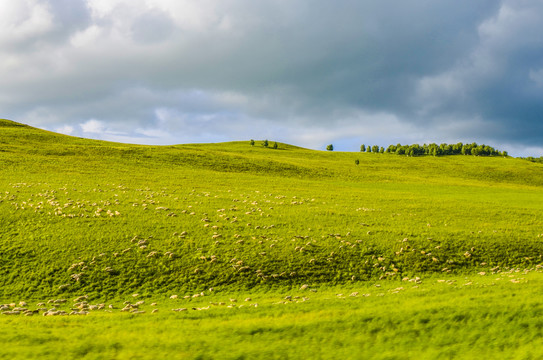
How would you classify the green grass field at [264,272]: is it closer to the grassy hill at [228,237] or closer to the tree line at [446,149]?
the grassy hill at [228,237]

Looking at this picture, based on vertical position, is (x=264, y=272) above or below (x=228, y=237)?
below

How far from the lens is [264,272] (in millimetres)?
18859

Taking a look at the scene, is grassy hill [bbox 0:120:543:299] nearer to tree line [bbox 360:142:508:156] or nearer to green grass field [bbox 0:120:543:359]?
green grass field [bbox 0:120:543:359]

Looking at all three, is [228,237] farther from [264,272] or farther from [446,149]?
[446,149]

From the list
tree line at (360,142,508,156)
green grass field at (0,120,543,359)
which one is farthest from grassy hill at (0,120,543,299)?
tree line at (360,142,508,156)

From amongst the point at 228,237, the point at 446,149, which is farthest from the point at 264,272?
the point at 446,149

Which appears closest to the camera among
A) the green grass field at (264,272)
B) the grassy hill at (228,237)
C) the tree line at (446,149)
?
the green grass field at (264,272)

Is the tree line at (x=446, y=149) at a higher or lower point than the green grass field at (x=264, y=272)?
higher

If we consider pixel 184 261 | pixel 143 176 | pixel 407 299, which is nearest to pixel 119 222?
A: pixel 184 261

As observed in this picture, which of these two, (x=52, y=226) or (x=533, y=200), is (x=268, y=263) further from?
(x=533, y=200)

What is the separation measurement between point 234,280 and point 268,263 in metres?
2.10

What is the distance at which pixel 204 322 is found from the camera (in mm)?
12172

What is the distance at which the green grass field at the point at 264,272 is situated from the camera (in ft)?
35.1

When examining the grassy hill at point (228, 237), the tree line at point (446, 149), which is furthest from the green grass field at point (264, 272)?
the tree line at point (446, 149)
